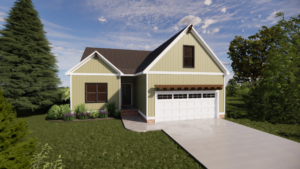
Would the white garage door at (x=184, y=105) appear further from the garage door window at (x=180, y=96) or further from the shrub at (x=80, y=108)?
the shrub at (x=80, y=108)

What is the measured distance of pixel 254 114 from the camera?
1237 cm

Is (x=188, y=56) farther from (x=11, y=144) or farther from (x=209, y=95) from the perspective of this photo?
(x=11, y=144)

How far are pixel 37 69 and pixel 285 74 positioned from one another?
71.8 ft

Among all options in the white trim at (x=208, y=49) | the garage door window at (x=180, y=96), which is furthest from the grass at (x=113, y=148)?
the white trim at (x=208, y=49)

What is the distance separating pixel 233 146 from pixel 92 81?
11.4 meters

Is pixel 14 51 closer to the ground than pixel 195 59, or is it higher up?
higher up

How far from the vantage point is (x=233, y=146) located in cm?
657

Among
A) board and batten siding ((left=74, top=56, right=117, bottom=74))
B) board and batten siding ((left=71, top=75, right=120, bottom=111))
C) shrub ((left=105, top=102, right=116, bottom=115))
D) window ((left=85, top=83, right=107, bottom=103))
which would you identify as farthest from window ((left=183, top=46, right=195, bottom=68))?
window ((left=85, top=83, right=107, bottom=103))

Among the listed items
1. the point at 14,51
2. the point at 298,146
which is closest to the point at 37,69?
the point at 14,51

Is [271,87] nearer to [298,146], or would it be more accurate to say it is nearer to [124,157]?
[298,146]

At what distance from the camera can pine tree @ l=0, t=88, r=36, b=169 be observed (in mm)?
3008

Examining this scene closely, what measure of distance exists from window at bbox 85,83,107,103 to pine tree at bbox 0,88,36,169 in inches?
371

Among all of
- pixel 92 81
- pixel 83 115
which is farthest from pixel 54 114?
pixel 92 81

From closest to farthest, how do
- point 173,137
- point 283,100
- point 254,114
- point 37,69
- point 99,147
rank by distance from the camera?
1. point 99,147
2. point 173,137
3. point 283,100
4. point 254,114
5. point 37,69
